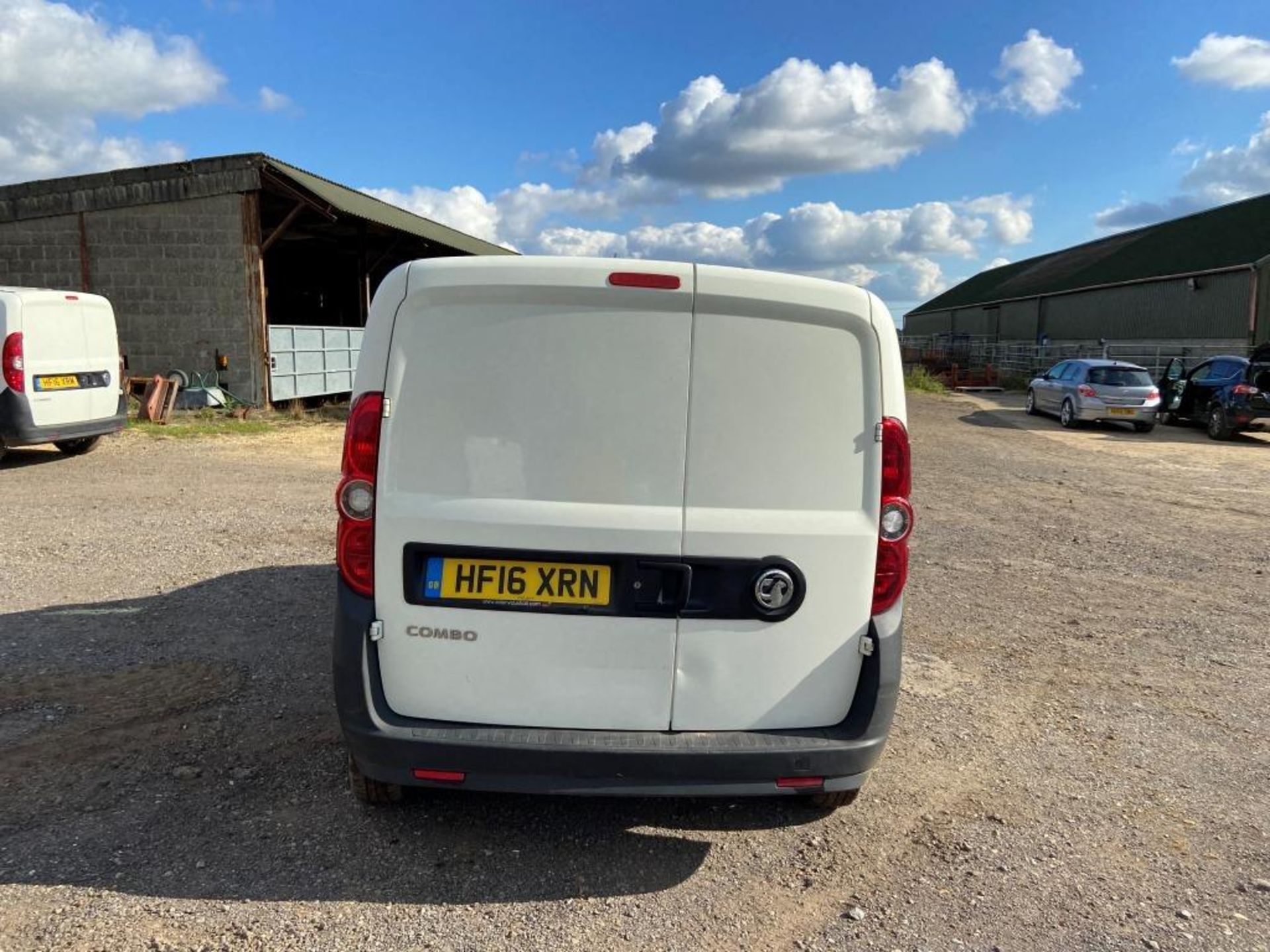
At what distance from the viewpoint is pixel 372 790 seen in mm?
3143

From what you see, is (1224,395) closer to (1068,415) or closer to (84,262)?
(1068,415)

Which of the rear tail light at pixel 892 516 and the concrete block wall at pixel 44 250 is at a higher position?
the concrete block wall at pixel 44 250

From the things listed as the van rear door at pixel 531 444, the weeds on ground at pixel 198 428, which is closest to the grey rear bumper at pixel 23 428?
Answer: the weeds on ground at pixel 198 428

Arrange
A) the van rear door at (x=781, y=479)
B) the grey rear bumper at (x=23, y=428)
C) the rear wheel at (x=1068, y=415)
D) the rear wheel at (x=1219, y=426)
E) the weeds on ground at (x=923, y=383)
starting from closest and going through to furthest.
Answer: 1. the van rear door at (x=781, y=479)
2. the grey rear bumper at (x=23, y=428)
3. the rear wheel at (x=1219, y=426)
4. the rear wheel at (x=1068, y=415)
5. the weeds on ground at (x=923, y=383)

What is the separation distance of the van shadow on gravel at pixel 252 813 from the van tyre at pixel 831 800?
0.17ft

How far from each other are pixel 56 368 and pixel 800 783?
33.5ft

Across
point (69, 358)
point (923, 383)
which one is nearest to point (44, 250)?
point (69, 358)

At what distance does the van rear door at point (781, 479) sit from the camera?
9.04 feet

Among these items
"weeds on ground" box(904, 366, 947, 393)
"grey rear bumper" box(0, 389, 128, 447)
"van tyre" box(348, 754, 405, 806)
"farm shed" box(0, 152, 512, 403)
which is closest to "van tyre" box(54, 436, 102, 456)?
"grey rear bumper" box(0, 389, 128, 447)

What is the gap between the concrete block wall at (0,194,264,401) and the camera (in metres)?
15.6

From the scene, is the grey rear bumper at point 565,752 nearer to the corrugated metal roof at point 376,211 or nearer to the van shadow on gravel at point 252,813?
the van shadow on gravel at point 252,813

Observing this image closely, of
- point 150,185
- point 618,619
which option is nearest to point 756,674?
point 618,619

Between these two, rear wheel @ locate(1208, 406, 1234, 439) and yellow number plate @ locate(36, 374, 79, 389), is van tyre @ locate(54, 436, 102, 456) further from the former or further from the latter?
rear wheel @ locate(1208, 406, 1234, 439)

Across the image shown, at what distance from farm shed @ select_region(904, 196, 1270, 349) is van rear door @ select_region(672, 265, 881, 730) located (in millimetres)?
32509
